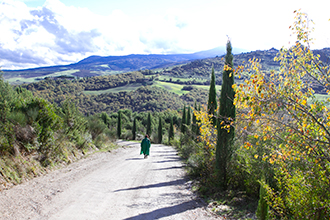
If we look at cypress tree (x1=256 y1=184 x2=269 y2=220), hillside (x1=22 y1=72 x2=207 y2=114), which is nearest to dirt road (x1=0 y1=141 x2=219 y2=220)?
cypress tree (x1=256 y1=184 x2=269 y2=220)

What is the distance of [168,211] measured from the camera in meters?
5.62

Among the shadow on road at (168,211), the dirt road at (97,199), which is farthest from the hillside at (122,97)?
the shadow on road at (168,211)

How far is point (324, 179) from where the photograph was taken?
3445mm

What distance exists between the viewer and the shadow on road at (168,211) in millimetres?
5077

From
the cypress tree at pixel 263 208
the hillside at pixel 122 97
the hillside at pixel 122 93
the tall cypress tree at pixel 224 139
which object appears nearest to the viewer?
the cypress tree at pixel 263 208

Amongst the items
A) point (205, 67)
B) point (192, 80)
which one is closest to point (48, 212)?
point (192, 80)

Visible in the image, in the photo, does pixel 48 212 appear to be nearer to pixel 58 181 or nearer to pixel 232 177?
pixel 58 181

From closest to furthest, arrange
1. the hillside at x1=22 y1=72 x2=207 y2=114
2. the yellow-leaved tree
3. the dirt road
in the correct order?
1. the yellow-leaved tree
2. the dirt road
3. the hillside at x1=22 y1=72 x2=207 y2=114

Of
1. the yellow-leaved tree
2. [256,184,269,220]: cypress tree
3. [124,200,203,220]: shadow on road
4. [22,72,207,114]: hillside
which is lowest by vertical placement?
[22,72,207,114]: hillside

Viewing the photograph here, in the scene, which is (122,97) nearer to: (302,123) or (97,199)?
(97,199)

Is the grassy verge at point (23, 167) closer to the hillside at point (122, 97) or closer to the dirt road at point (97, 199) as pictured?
the dirt road at point (97, 199)

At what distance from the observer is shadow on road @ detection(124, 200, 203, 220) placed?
508 centimetres

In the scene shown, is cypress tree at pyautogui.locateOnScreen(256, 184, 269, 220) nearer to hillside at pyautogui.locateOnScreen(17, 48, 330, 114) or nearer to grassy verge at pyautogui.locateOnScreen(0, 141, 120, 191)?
grassy verge at pyautogui.locateOnScreen(0, 141, 120, 191)

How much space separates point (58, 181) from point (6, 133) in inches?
106
